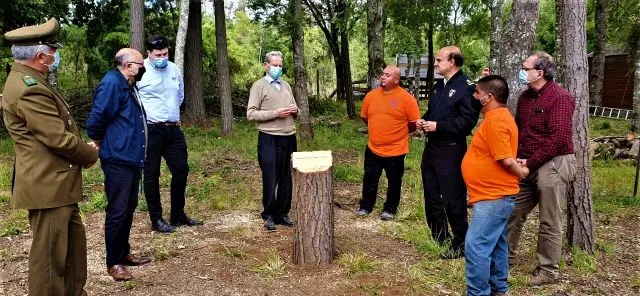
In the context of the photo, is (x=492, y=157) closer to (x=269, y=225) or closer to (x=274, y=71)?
(x=274, y=71)

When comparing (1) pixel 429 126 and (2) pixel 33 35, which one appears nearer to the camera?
(2) pixel 33 35

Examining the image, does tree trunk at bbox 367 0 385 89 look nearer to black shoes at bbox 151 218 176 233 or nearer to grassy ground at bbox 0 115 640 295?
grassy ground at bbox 0 115 640 295

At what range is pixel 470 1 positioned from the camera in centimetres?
2128

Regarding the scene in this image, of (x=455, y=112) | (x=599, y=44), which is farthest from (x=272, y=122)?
(x=599, y=44)

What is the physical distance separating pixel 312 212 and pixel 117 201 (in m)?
1.63

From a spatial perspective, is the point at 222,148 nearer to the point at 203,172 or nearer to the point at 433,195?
the point at 203,172

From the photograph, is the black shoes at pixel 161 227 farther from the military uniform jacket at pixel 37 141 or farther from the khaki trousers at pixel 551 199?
the khaki trousers at pixel 551 199

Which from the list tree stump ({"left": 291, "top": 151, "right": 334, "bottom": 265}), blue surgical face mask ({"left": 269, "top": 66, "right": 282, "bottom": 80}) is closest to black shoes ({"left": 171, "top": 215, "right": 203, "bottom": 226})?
tree stump ({"left": 291, "top": 151, "right": 334, "bottom": 265})

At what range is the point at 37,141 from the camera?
126 inches

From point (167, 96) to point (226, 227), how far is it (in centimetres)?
161

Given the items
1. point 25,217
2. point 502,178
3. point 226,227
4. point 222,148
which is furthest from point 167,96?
point 222,148

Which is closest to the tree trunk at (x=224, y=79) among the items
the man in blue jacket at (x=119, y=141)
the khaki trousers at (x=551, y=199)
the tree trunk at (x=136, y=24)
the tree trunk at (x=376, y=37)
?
the tree trunk at (x=136, y=24)

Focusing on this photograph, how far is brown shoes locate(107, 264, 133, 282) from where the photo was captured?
411 cm

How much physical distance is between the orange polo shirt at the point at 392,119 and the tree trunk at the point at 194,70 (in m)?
8.69
